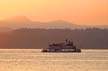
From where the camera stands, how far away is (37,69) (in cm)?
8275

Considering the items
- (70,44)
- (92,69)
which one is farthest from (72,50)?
(92,69)

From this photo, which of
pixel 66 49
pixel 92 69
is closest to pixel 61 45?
pixel 66 49

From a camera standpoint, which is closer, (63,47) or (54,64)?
(54,64)

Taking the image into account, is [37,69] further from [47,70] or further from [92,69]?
[92,69]

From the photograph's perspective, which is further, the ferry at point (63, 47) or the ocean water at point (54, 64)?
the ferry at point (63, 47)

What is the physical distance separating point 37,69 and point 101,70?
27.1 feet

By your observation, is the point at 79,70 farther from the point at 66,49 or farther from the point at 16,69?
the point at 66,49

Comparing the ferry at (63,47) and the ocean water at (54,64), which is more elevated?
Answer: the ferry at (63,47)

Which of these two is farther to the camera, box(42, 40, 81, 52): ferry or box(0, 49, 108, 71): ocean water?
box(42, 40, 81, 52): ferry

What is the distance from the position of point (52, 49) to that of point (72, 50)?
667 cm

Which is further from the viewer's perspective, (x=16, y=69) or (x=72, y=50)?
(x=72, y=50)

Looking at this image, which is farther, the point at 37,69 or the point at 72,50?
the point at 72,50

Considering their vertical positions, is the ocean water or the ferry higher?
the ferry

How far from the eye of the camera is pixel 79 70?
8081 cm
